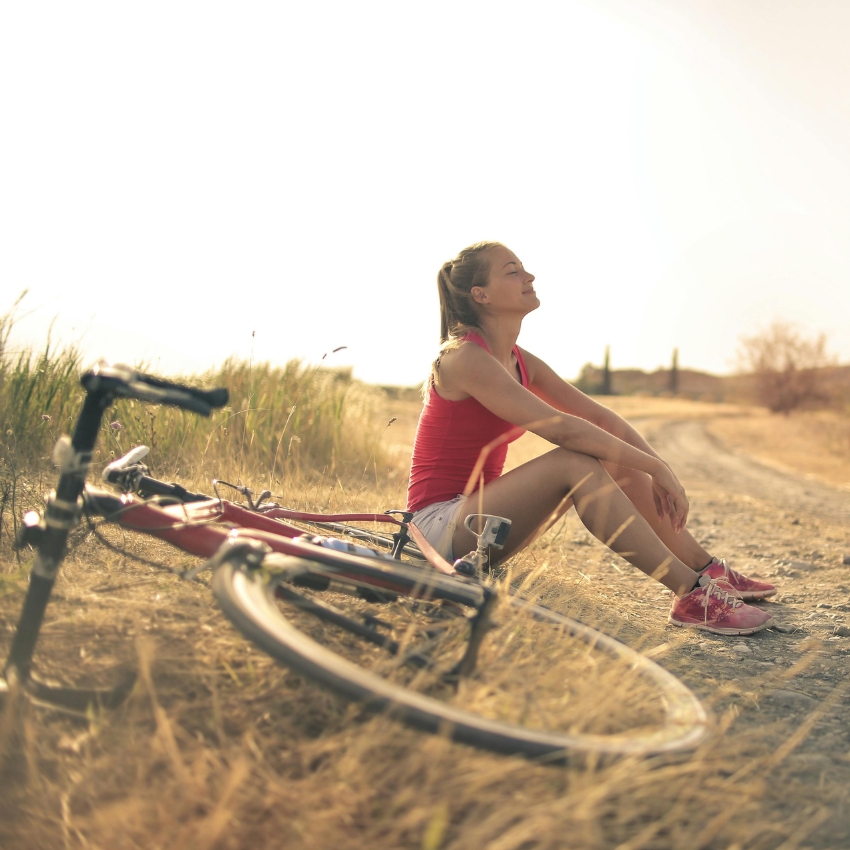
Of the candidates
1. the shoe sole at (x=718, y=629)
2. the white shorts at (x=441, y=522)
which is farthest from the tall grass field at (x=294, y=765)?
the white shorts at (x=441, y=522)

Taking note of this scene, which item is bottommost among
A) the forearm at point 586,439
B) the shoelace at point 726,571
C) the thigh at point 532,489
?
the shoelace at point 726,571

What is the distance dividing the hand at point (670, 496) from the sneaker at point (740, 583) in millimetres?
246

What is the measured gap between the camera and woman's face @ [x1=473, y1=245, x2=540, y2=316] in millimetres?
3232

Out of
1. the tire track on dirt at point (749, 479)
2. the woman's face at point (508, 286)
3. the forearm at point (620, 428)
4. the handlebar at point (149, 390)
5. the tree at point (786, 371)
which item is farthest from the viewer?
the tree at point (786, 371)

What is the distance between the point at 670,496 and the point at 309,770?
A: 208cm

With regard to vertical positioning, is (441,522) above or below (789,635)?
above

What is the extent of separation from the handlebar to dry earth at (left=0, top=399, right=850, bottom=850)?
1.89 feet

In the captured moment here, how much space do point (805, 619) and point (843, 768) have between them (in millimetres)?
1632

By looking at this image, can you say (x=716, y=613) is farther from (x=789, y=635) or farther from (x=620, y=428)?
(x=620, y=428)

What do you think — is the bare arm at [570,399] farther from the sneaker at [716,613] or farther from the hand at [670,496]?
the sneaker at [716,613]

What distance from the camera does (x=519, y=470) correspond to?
10.0 feet

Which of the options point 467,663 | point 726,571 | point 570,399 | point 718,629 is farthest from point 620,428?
point 467,663

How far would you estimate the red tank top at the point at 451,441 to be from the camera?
3.16 metres

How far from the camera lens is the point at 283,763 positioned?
1.65 metres
